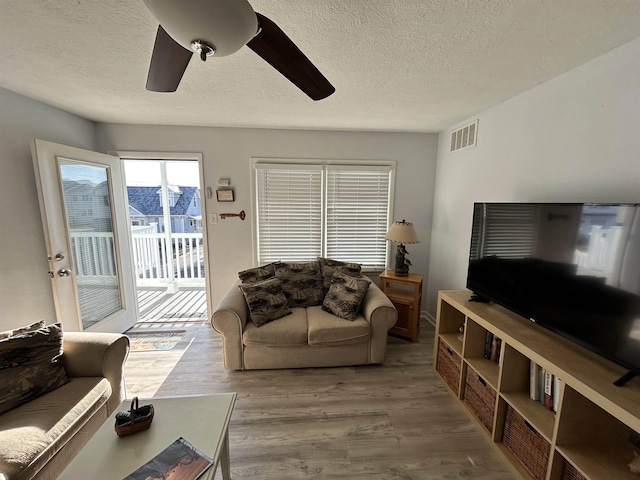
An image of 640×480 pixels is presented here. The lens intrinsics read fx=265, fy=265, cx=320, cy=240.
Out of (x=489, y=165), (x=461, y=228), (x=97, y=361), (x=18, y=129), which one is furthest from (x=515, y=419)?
(x=18, y=129)

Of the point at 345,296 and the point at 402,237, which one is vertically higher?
the point at 402,237

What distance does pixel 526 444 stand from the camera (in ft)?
4.87

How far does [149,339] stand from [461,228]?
143 inches

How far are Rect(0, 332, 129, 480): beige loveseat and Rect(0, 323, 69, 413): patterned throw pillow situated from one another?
0.11 feet

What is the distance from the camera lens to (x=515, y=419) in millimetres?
1570

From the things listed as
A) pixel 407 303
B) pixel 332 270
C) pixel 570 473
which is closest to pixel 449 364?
pixel 407 303

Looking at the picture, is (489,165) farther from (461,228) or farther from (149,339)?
(149,339)

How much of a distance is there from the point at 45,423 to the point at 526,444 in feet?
8.37

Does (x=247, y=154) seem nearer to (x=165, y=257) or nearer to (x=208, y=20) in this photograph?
(x=208, y=20)

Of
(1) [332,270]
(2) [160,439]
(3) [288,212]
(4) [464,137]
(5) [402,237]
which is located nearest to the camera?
(2) [160,439]

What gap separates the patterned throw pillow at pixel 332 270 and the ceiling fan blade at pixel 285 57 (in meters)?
2.00

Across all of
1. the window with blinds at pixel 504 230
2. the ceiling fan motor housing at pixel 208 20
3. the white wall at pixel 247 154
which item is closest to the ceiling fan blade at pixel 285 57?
the ceiling fan motor housing at pixel 208 20

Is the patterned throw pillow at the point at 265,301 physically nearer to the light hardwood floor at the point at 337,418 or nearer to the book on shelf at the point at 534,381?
the light hardwood floor at the point at 337,418

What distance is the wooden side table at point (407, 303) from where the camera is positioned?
2.85m
